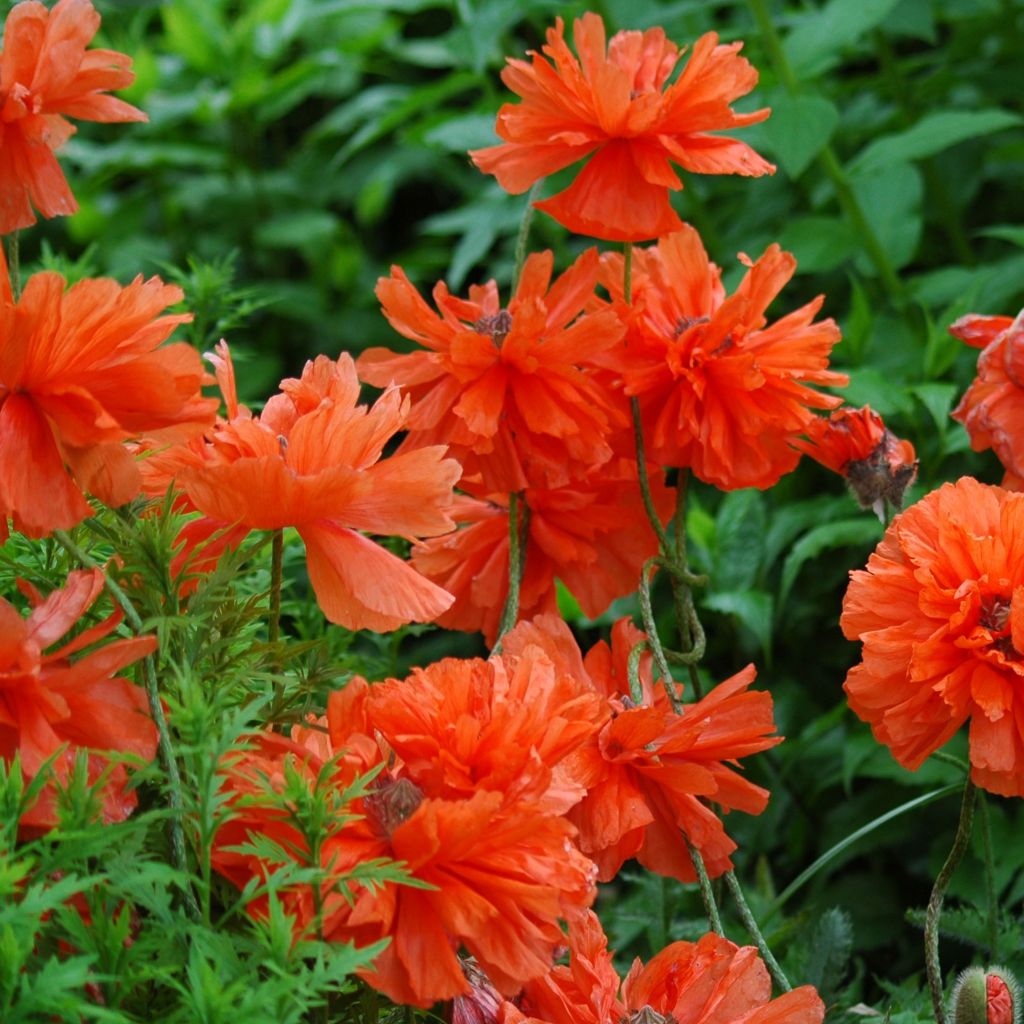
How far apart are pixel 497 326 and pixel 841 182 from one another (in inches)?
26.1

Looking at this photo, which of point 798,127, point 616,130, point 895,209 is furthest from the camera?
point 895,209

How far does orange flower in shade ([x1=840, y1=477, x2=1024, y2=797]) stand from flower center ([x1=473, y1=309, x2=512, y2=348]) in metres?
0.21

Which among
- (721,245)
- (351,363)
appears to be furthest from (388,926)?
(721,245)

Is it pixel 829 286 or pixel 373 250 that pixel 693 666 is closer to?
pixel 829 286

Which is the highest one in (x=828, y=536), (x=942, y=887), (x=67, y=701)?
(x=67, y=701)

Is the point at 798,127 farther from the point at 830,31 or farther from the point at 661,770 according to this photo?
the point at 661,770

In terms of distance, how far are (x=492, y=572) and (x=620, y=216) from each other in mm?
195

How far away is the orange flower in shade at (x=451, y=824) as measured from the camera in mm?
497

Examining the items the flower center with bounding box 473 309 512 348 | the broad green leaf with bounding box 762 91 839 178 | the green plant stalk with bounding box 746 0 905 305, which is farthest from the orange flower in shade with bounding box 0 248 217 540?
the green plant stalk with bounding box 746 0 905 305

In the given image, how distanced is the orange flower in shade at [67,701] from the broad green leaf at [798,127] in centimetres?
80

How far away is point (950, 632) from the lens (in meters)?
0.61

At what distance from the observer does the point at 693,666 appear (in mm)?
807

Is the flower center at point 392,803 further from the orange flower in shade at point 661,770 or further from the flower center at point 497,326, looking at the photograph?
the flower center at point 497,326

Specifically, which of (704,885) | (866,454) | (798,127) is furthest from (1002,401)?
(798,127)
